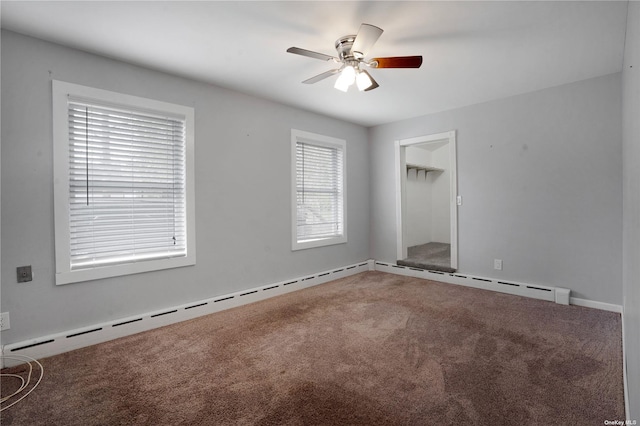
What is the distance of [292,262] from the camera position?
418 centimetres

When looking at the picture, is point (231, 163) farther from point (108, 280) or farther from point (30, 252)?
point (30, 252)

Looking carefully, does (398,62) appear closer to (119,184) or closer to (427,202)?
(119,184)

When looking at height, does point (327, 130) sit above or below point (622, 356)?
above

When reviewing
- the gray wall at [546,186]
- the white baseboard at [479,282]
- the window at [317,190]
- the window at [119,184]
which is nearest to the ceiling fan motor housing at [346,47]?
the window at [119,184]

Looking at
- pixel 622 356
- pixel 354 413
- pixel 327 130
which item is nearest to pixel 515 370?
pixel 622 356

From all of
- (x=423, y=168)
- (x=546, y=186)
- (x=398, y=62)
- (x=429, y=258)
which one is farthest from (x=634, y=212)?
(x=423, y=168)

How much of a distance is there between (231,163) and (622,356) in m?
3.90

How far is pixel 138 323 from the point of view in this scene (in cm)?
281

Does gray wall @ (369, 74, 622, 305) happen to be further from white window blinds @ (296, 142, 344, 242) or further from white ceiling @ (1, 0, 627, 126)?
white window blinds @ (296, 142, 344, 242)

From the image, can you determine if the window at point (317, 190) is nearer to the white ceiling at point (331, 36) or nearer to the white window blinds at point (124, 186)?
the white ceiling at point (331, 36)

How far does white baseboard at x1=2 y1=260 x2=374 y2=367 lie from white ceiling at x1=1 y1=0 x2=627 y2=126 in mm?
2368

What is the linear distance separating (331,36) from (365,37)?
1.54 feet

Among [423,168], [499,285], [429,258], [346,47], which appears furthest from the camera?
[423,168]

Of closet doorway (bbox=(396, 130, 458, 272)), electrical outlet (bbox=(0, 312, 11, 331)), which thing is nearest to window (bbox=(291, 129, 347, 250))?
closet doorway (bbox=(396, 130, 458, 272))
